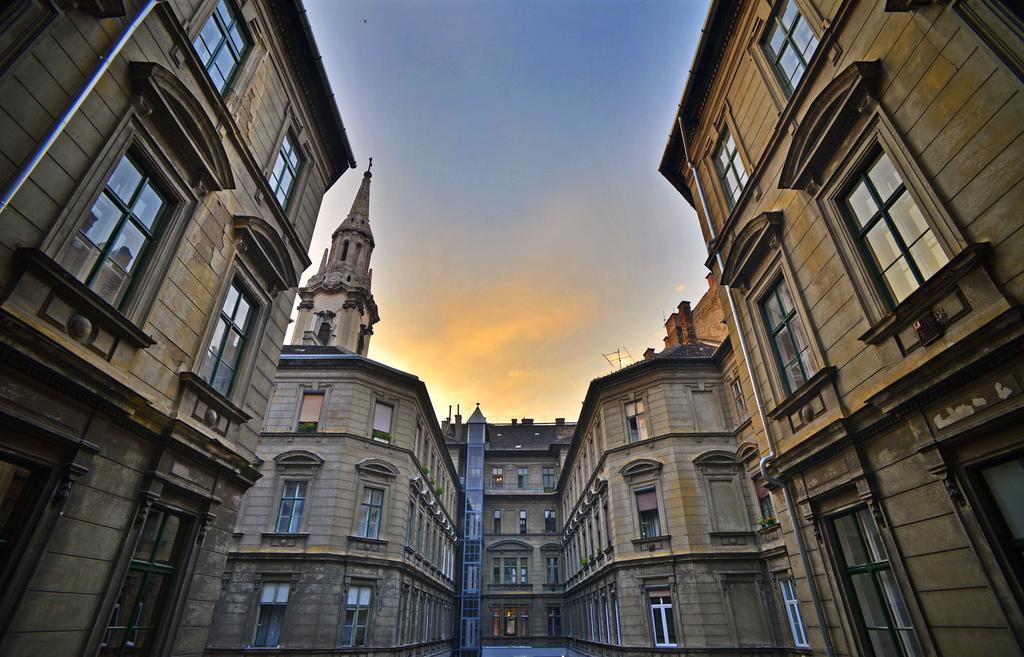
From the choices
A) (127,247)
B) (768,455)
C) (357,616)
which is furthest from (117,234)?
(357,616)

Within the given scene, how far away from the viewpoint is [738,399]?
77.6 ft

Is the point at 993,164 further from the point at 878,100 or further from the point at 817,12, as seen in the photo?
the point at 817,12

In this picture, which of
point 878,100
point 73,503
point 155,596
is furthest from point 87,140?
point 878,100

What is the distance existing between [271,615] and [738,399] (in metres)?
21.7

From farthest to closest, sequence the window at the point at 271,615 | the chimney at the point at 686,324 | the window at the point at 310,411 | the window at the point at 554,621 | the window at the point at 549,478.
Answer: the window at the point at 549,478
the window at the point at 554,621
the chimney at the point at 686,324
the window at the point at 310,411
the window at the point at 271,615

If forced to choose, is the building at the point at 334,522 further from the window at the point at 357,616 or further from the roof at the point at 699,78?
the roof at the point at 699,78

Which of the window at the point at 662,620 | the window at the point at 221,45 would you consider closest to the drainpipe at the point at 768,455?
the window at the point at 221,45

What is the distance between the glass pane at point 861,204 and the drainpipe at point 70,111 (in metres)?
10.1

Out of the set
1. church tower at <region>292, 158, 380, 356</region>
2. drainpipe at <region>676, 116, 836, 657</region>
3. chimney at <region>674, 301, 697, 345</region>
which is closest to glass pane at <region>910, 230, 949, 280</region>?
drainpipe at <region>676, 116, 836, 657</region>

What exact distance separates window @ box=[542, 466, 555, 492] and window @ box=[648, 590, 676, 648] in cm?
2565

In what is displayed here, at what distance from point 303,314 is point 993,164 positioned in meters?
40.4

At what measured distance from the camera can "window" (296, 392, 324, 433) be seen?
74.0 ft

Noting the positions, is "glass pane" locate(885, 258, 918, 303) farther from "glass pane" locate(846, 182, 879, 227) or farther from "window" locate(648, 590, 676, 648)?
"window" locate(648, 590, 676, 648)

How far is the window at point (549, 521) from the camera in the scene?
147 ft
